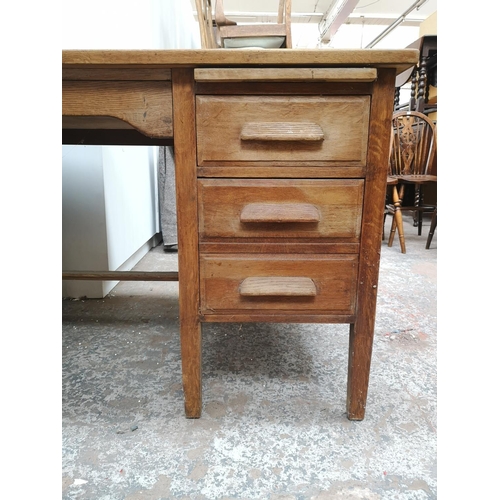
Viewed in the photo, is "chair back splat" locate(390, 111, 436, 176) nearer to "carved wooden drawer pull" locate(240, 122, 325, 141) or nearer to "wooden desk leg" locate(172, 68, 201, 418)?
"carved wooden drawer pull" locate(240, 122, 325, 141)

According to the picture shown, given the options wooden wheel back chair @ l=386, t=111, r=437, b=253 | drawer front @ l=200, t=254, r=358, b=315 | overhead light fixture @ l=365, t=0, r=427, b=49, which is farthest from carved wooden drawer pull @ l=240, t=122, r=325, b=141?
overhead light fixture @ l=365, t=0, r=427, b=49

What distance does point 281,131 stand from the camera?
658 millimetres

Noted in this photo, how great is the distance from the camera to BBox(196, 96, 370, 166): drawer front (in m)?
0.66

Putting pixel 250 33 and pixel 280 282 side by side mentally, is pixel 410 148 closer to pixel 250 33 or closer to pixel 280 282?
pixel 250 33

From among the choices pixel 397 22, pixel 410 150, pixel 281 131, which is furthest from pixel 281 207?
pixel 397 22

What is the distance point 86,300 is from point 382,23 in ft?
28.6

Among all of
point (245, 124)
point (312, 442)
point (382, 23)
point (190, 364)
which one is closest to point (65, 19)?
point (245, 124)

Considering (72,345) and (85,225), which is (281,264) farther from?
(85,225)

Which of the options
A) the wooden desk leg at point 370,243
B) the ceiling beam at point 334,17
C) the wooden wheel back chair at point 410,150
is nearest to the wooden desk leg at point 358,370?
the wooden desk leg at point 370,243

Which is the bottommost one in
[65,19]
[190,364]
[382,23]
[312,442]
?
[312,442]

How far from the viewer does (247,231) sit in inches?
27.7

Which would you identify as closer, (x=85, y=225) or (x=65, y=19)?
(x=65, y=19)

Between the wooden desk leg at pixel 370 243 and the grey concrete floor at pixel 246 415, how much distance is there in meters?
0.10

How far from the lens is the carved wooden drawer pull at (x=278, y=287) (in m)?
0.71
